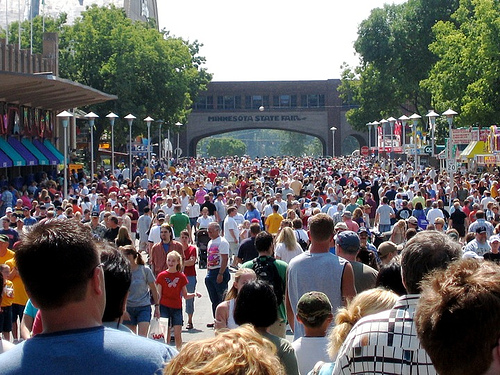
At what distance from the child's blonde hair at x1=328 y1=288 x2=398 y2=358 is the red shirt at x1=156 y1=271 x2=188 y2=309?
6533mm

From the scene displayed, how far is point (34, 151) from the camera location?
41.3m

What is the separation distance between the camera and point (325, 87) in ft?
315

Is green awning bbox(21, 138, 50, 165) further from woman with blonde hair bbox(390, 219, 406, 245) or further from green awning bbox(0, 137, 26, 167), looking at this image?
woman with blonde hair bbox(390, 219, 406, 245)

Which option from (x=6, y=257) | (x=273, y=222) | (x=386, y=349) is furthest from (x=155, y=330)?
(x=273, y=222)

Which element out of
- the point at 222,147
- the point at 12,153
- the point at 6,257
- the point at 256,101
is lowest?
the point at 222,147

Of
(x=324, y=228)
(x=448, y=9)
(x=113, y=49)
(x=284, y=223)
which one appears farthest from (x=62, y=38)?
(x=324, y=228)

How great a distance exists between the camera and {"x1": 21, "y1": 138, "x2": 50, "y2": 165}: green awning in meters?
40.9

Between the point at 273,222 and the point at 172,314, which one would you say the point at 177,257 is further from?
the point at 273,222

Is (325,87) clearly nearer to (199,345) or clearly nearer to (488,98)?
(488,98)

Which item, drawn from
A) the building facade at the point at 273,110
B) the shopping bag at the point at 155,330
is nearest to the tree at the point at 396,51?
the building facade at the point at 273,110

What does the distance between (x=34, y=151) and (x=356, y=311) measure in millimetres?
37553

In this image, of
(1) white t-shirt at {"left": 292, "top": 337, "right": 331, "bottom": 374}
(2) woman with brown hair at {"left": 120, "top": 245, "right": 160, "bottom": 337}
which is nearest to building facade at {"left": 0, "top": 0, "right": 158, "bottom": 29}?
(2) woman with brown hair at {"left": 120, "top": 245, "right": 160, "bottom": 337}

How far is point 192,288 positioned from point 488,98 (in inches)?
1290

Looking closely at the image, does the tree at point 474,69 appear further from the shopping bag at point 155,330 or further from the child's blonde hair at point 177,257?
the shopping bag at point 155,330
